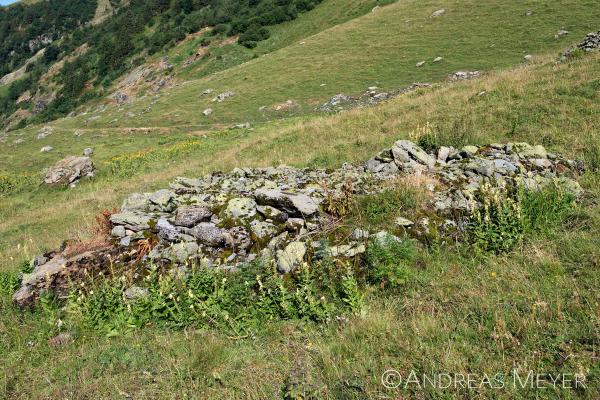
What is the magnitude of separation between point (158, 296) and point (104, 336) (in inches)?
35.5

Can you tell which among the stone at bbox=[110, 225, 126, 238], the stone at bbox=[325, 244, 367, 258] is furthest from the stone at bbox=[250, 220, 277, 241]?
the stone at bbox=[110, 225, 126, 238]

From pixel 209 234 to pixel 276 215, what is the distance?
1456 mm

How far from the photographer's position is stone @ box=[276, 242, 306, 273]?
6.12 m

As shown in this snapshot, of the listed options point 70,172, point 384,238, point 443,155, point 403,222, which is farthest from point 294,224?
point 70,172

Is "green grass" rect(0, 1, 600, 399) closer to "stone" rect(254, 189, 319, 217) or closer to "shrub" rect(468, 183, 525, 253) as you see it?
"shrub" rect(468, 183, 525, 253)

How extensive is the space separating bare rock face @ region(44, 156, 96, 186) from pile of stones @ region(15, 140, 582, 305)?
17706 mm

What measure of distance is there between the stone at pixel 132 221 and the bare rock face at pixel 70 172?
61.9 feet

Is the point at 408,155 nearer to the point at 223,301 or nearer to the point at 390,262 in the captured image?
the point at 390,262

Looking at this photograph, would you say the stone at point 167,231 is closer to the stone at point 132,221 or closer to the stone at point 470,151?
the stone at point 132,221

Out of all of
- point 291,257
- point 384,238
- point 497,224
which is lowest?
point 497,224

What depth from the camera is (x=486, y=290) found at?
15.6 feet

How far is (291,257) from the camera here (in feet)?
20.6

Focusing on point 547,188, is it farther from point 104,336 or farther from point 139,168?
point 139,168

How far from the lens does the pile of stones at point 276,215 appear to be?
6.69 meters
